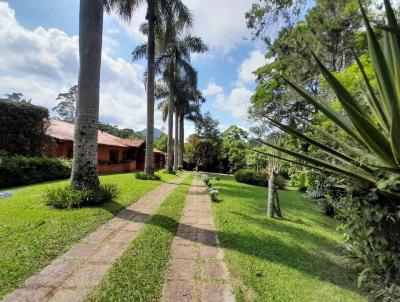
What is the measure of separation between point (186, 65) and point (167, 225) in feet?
67.6

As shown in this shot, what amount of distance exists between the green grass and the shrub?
666 inches

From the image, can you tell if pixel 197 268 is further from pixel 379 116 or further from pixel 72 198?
pixel 72 198

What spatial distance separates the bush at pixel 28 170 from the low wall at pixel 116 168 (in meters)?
4.25

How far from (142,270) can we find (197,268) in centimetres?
78

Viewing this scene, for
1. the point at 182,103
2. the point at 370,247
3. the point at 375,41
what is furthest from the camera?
the point at 182,103

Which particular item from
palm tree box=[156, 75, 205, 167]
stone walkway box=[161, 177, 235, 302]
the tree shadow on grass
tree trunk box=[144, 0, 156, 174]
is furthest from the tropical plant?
palm tree box=[156, 75, 205, 167]

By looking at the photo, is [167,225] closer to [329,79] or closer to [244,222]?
[244,222]

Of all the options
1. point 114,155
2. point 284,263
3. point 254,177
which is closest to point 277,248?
point 284,263

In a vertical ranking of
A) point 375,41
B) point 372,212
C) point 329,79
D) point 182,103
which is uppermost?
point 182,103

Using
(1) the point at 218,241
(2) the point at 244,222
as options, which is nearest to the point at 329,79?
(1) the point at 218,241

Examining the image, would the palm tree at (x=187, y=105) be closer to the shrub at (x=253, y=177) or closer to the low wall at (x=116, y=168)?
the low wall at (x=116, y=168)

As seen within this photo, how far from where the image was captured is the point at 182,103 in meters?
32.6

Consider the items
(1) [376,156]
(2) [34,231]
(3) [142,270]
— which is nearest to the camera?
(1) [376,156]

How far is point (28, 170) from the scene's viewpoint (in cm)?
1382
